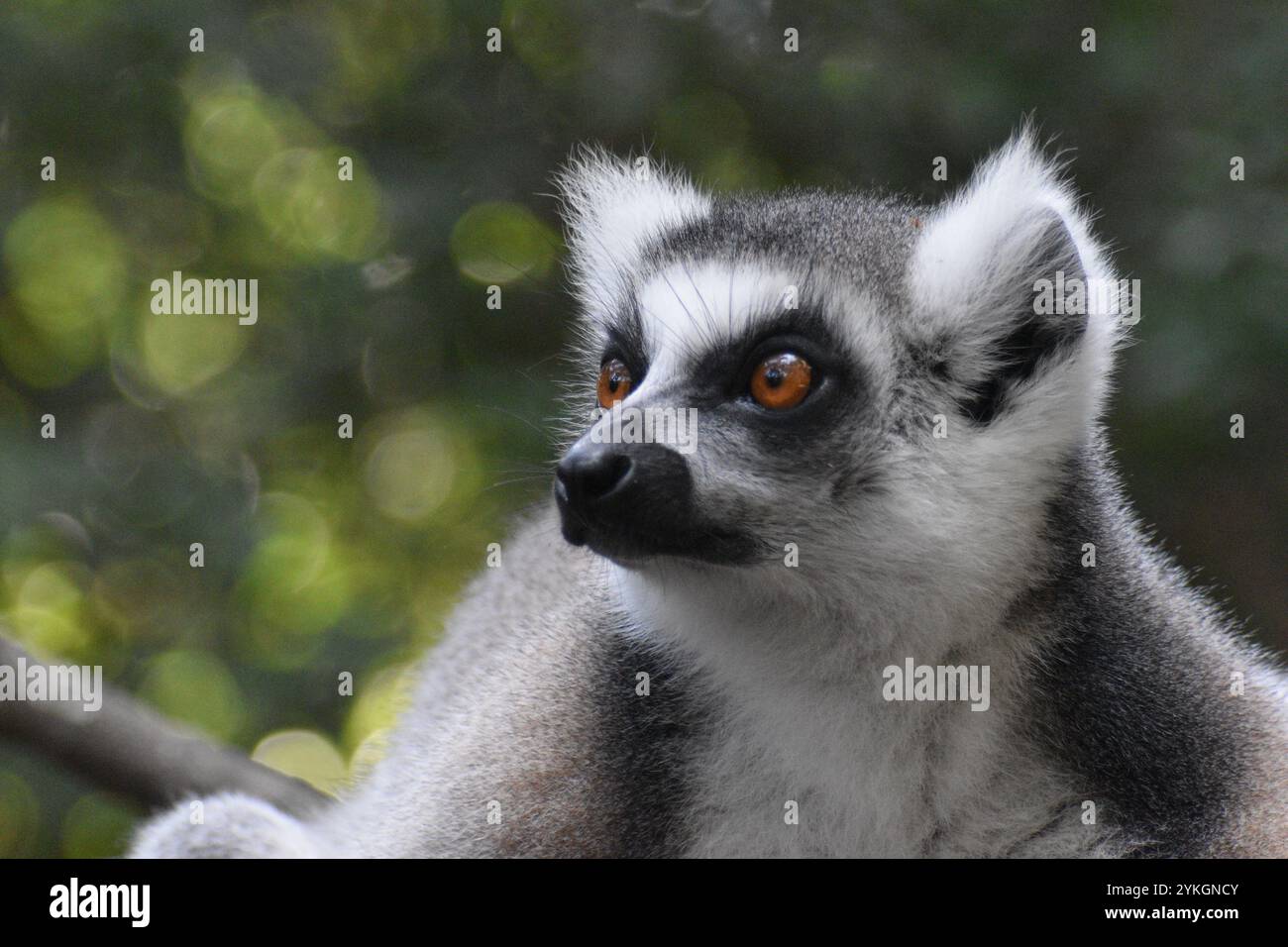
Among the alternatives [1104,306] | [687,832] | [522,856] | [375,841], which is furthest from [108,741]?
[1104,306]

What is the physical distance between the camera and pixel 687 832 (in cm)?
268

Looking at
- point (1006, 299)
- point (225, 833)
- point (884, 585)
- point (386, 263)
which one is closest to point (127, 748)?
point (225, 833)

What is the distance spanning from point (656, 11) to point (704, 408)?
2.20 m

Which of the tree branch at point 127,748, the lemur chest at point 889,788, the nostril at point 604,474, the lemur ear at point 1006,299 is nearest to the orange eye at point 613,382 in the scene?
the nostril at point 604,474

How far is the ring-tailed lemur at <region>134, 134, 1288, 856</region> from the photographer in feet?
8.04

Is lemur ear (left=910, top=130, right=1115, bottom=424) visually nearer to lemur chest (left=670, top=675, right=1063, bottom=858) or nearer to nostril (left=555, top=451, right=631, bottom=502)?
lemur chest (left=670, top=675, right=1063, bottom=858)

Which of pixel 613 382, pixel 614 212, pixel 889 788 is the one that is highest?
pixel 614 212

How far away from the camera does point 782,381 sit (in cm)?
249

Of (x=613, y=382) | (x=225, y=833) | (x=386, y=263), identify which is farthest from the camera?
(x=386, y=263)

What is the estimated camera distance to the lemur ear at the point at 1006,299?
101 inches

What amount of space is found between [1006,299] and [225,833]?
2.30 metres

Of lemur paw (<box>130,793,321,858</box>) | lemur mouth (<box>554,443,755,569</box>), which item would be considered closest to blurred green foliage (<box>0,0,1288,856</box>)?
lemur paw (<box>130,793,321,858</box>)

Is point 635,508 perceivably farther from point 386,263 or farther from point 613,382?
point 386,263

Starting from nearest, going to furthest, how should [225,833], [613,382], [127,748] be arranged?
[613,382] < [225,833] < [127,748]
